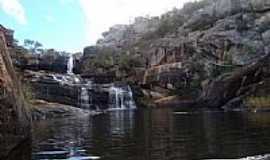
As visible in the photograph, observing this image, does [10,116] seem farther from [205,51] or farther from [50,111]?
[205,51]

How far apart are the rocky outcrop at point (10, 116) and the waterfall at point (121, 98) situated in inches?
2655

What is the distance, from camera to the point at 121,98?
304 feet

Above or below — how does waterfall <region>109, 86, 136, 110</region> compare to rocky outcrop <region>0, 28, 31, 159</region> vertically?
above

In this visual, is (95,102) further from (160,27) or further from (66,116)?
(160,27)

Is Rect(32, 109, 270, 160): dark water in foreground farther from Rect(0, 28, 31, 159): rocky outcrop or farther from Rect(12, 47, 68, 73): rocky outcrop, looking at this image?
Rect(12, 47, 68, 73): rocky outcrop

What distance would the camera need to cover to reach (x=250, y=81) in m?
83.1

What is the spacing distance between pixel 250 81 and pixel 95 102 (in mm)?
27369

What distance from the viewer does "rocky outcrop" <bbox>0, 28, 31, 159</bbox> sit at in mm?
18062

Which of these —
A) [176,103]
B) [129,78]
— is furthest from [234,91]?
[129,78]

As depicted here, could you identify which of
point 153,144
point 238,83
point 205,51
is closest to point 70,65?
point 205,51

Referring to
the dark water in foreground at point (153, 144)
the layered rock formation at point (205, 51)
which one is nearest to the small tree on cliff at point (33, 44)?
the layered rock formation at point (205, 51)

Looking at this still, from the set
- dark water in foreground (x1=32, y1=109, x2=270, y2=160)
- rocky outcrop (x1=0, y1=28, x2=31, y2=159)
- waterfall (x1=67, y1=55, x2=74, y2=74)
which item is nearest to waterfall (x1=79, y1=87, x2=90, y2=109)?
waterfall (x1=67, y1=55, x2=74, y2=74)

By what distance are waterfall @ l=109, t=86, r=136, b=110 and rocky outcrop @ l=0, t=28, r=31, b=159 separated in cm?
6745

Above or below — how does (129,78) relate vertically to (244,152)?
above
